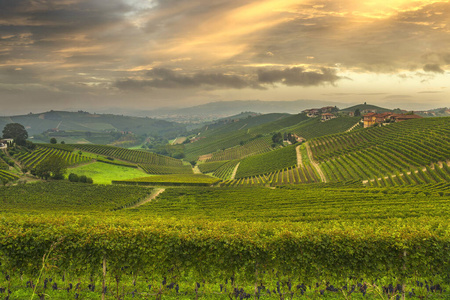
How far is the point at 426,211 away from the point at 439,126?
9123 centimetres

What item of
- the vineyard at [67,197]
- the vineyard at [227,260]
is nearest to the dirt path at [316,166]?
the vineyard at [67,197]

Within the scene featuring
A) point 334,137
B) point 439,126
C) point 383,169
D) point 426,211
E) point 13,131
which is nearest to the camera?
point 426,211

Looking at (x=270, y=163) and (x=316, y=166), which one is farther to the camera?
(x=270, y=163)

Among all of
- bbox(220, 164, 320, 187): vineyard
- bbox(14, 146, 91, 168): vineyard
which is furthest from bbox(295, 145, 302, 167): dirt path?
bbox(14, 146, 91, 168): vineyard

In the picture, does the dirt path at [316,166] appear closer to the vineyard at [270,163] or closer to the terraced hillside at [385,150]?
the terraced hillside at [385,150]

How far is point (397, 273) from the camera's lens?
41.8 ft

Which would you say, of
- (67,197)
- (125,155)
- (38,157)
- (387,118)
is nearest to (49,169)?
(67,197)

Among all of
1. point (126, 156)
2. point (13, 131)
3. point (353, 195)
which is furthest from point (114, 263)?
point (13, 131)

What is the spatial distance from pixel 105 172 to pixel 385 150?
119204 millimetres

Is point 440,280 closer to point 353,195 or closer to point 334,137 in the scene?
point 353,195

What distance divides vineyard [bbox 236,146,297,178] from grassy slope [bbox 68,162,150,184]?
181 ft

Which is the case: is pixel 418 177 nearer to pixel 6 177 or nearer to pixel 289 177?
pixel 289 177

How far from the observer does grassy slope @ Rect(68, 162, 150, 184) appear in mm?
101281

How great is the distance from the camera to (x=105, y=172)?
111m
